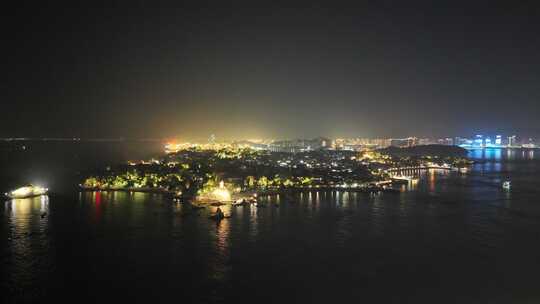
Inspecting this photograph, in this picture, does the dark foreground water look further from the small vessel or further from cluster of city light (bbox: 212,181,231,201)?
cluster of city light (bbox: 212,181,231,201)

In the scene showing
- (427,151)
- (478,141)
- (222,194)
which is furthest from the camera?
(478,141)

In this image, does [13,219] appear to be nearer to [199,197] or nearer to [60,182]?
[199,197]

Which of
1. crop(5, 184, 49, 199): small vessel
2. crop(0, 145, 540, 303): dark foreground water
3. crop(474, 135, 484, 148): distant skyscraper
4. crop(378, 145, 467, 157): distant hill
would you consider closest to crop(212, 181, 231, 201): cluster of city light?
crop(0, 145, 540, 303): dark foreground water

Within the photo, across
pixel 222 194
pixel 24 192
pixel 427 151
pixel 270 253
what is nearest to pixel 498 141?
pixel 427 151

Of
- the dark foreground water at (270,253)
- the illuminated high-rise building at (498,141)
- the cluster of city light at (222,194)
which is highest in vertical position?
the illuminated high-rise building at (498,141)

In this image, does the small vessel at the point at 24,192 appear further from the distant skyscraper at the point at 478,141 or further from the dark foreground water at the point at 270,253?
the distant skyscraper at the point at 478,141

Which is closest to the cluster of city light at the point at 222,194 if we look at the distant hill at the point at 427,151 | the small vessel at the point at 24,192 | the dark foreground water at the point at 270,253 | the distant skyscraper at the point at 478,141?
the dark foreground water at the point at 270,253

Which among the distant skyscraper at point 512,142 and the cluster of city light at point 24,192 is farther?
the distant skyscraper at point 512,142

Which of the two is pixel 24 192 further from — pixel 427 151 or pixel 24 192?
pixel 427 151

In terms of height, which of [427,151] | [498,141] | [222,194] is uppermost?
[498,141]
